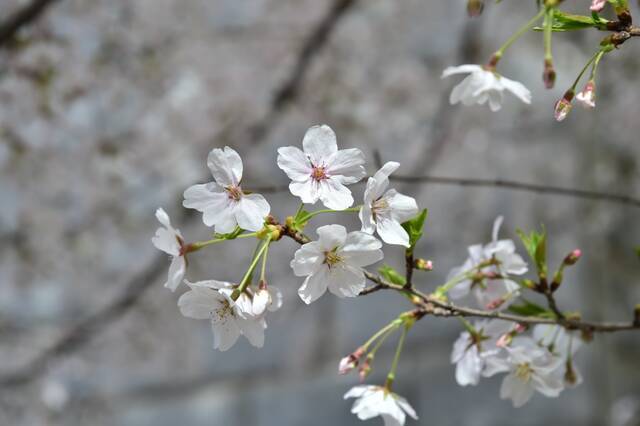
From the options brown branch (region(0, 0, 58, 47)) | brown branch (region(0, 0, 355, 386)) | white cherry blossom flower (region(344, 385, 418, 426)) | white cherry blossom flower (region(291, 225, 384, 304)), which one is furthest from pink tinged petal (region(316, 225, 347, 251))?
brown branch (region(0, 0, 355, 386))

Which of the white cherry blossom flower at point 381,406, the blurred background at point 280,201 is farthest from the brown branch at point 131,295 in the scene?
the white cherry blossom flower at point 381,406

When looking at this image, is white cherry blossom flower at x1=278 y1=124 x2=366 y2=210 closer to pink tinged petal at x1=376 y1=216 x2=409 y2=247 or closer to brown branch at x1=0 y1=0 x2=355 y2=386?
pink tinged petal at x1=376 y1=216 x2=409 y2=247

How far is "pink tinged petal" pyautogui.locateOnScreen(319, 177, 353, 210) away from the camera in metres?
0.43

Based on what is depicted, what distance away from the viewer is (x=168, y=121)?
1854 mm

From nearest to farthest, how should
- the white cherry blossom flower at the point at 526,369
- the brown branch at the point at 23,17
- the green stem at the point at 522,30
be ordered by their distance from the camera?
the green stem at the point at 522,30 → the white cherry blossom flower at the point at 526,369 → the brown branch at the point at 23,17

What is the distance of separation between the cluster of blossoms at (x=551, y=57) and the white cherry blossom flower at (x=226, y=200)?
0.13 metres

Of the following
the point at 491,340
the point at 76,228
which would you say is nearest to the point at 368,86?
the point at 76,228

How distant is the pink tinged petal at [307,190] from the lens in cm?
42

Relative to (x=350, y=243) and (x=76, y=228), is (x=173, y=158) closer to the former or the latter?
(x=76, y=228)

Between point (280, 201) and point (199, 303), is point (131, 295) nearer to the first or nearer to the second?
point (280, 201)

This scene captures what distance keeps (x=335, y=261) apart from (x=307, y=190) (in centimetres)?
4

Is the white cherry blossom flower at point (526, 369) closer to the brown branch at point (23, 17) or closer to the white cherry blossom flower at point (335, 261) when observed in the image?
the white cherry blossom flower at point (335, 261)

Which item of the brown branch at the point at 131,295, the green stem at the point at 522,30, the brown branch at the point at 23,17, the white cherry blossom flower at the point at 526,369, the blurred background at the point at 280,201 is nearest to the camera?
the green stem at the point at 522,30

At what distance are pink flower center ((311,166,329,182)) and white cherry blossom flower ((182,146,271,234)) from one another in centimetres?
3
